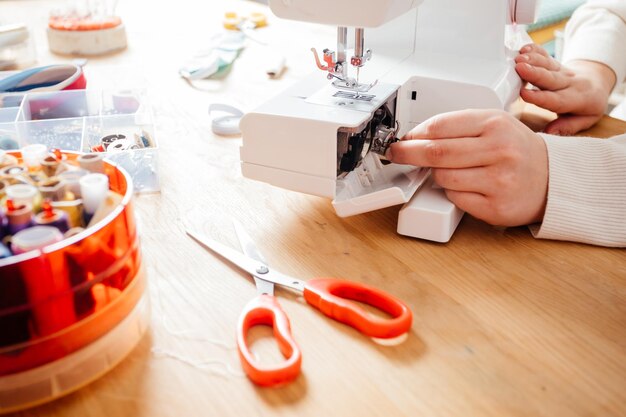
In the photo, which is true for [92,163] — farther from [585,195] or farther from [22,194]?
[585,195]

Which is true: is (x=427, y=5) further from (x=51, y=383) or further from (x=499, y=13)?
(x=51, y=383)

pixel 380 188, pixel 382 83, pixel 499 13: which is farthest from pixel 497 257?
pixel 499 13

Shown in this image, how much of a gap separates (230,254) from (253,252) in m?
0.03

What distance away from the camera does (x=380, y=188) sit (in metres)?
0.80

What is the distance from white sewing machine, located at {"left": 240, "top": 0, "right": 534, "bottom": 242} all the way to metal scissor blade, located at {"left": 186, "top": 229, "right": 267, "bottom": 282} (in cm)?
10

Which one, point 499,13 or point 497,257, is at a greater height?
point 499,13

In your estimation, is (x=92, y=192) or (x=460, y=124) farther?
(x=460, y=124)

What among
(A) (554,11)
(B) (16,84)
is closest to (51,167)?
(B) (16,84)

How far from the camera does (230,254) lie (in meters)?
0.71

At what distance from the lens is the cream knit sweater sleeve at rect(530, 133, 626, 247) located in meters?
0.75

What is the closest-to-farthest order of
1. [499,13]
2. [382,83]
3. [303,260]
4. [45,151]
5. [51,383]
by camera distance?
[51,383] → [45,151] → [303,260] → [382,83] → [499,13]

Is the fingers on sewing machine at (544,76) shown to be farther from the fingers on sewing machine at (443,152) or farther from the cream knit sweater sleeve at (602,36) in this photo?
the fingers on sewing machine at (443,152)

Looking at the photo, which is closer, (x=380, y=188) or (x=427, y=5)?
(x=380, y=188)

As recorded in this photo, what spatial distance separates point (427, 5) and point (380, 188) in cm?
34
